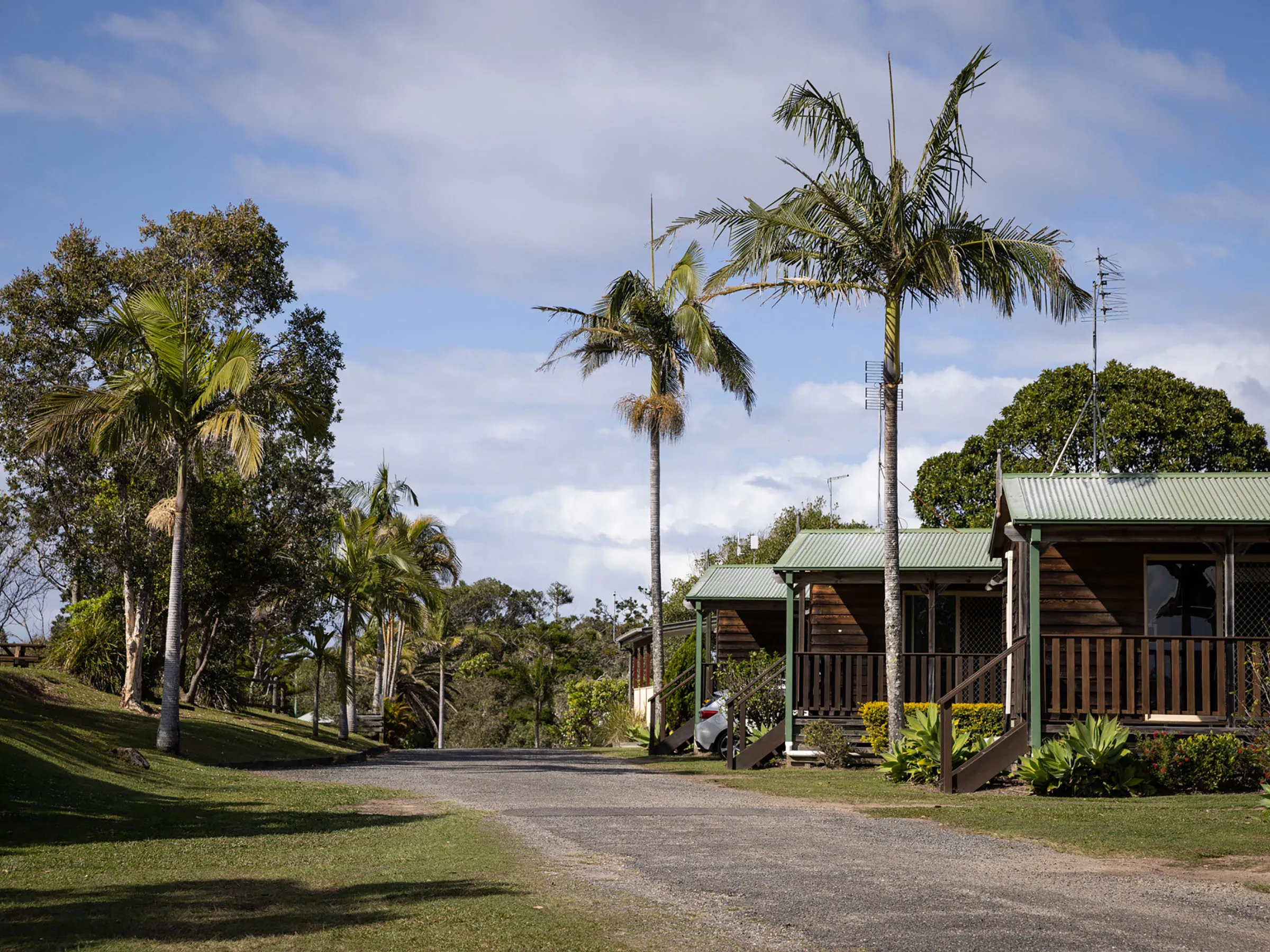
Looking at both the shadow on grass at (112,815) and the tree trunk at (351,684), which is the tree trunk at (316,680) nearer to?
the tree trunk at (351,684)

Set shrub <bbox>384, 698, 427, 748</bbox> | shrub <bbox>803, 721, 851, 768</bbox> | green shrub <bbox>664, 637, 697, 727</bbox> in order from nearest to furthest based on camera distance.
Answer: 1. shrub <bbox>803, 721, 851, 768</bbox>
2. green shrub <bbox>664, 637, 697, 727</bbox>
3. shrub <bbox>384, 698, 427, 748</bbox>

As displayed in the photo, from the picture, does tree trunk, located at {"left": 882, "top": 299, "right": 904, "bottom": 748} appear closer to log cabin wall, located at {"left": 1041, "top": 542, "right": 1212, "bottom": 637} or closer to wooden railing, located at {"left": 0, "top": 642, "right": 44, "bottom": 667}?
log cabin wall, located at {"left": 1041, "top": 542, "right": 1212, "bottom": 637}

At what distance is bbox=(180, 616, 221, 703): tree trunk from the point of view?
91.6ft

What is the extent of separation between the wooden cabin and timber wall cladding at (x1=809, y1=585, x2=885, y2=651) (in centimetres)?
534

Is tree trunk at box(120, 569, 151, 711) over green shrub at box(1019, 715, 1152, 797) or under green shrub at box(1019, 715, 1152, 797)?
over

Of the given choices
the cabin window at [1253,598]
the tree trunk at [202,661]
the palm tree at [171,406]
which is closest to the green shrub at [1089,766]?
the cabin window at [1253,598]

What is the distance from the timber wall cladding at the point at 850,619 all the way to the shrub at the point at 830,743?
3231mm

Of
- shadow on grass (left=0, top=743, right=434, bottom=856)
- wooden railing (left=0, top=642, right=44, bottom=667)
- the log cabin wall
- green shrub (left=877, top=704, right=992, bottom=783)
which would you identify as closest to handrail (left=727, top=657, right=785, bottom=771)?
green shrub (left=877, top=704, right=992, bottom=783)

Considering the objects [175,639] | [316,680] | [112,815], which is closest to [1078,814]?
[112,815]

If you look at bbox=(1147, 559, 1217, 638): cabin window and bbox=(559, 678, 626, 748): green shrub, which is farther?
bbox=(559, 678, 626, 748): green shrub

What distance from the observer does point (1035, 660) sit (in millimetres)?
15578

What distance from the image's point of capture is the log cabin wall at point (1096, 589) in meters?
17.5

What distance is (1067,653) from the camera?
51.6 ft

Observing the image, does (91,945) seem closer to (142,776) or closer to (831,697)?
(142,776)
